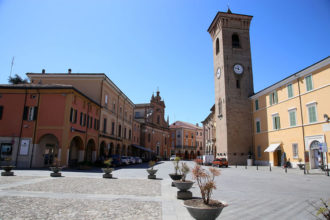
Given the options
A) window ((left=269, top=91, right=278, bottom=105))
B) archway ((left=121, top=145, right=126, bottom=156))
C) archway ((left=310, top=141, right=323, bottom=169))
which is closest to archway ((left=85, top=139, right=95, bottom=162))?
archway ((left=121, top=145, right=126, bottom=156))

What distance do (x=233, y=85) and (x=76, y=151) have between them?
25331 millimetres

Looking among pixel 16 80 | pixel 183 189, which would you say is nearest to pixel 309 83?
pixel 183 189

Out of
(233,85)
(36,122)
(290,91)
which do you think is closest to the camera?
(36,122)

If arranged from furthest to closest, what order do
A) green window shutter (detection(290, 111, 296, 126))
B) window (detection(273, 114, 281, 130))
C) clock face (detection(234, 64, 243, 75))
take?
1. clock face (detection(234, 64, 243, 75))
2. window (detection(273, 114, 281, 130))
3. green window shutter (detection(290, 111, 296, 126))

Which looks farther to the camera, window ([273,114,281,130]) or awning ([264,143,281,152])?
window ([273,114,281,130])

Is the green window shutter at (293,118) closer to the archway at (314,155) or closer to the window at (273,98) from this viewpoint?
the archway at (314,155)

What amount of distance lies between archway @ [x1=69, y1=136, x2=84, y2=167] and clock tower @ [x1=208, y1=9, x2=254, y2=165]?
21.2m

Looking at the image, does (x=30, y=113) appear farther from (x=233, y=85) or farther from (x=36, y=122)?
(x=233, y=85)

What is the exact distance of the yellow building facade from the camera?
21.8 m

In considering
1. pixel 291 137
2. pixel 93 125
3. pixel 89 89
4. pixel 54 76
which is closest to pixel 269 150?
pixel 291 137

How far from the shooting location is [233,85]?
3681 centimetres

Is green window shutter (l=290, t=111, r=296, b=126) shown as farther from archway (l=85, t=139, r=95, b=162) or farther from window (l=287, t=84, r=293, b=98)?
archway (l=85, t=139, r=95, b=162)

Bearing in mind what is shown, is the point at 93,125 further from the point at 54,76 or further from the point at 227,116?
the point at 227,116

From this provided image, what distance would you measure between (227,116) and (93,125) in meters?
20.1
